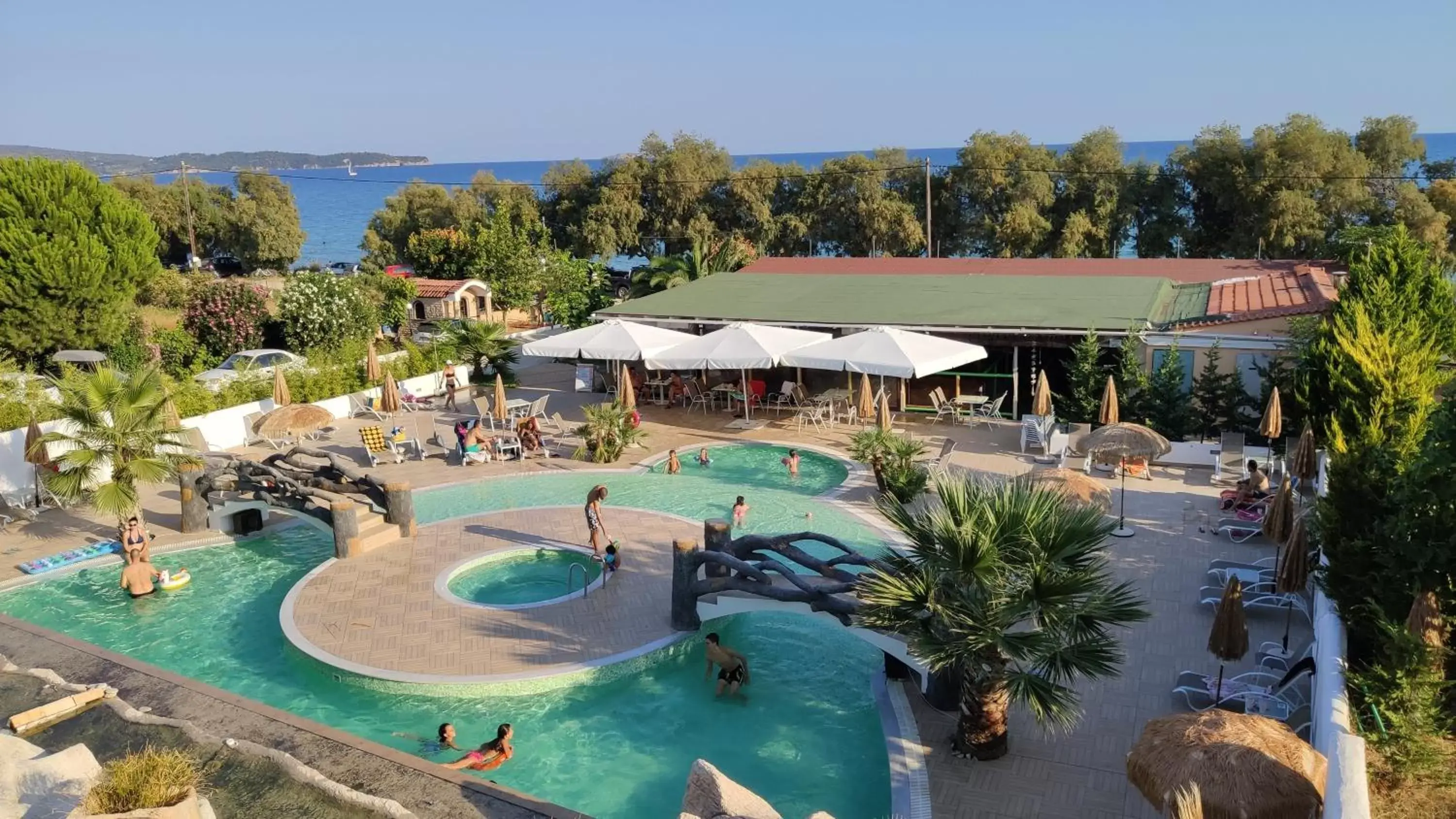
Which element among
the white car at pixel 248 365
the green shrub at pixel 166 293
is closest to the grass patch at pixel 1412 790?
the white car at pixel 248 365

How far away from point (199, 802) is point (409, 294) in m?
30.7

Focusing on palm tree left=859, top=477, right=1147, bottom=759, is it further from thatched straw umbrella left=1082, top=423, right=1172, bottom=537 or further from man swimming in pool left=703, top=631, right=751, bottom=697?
thatched straw umbrella left=1082, top=423, right=1172, bottom=537

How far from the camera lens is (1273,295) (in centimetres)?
2178

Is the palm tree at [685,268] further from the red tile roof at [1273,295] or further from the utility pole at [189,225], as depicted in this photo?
the utility pole at [189,225]

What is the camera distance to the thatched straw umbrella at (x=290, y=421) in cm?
1825

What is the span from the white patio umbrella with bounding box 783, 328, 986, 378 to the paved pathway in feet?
18.7

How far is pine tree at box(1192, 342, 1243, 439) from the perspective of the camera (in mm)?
18875

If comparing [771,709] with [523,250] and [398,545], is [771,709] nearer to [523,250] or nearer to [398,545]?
[398,545]

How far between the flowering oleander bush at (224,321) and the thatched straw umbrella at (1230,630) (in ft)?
92.3

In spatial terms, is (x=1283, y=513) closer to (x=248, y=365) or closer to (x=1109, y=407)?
(x=1109, y=407)

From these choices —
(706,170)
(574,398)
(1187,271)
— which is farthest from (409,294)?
(1187,271)

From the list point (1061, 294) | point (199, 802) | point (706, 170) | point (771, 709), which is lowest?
point (771, 709)

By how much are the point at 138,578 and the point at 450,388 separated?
36.7 feet

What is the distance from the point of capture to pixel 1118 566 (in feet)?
44.8
